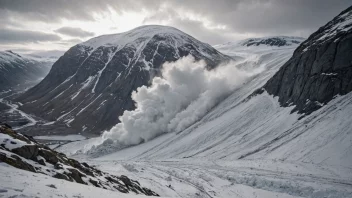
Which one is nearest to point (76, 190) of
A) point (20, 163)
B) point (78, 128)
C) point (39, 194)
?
point (39, 194)

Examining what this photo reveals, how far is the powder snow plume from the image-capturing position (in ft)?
393

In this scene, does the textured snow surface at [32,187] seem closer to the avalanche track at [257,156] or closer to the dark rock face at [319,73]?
the avalanche track at [257,156]

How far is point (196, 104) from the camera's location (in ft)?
420

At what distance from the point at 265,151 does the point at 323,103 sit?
22.4 meters

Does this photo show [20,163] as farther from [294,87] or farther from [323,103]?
[294,87]

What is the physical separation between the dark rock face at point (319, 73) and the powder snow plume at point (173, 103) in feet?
113

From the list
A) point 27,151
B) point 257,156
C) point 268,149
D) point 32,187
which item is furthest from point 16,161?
point 268,149

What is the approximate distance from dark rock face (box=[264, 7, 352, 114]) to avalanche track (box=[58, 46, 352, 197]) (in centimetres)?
393

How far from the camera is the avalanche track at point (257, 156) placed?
43.4 m

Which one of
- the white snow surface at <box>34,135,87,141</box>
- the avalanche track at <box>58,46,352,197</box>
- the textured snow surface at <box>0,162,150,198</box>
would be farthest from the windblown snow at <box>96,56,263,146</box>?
the textured snow surface at <box>0,162,150,198</box>

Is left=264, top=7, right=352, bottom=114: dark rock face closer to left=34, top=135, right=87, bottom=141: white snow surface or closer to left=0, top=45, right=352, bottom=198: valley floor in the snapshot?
left=0, top=45, right=352, bottom=198: valley floor

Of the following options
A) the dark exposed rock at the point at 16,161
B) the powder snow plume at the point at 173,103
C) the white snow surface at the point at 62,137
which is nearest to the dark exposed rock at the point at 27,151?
the dark exposed rock at the point at 16,161

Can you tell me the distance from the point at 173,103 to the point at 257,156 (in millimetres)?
77064

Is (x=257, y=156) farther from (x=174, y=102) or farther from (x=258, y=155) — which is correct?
(x=174, y=102)
